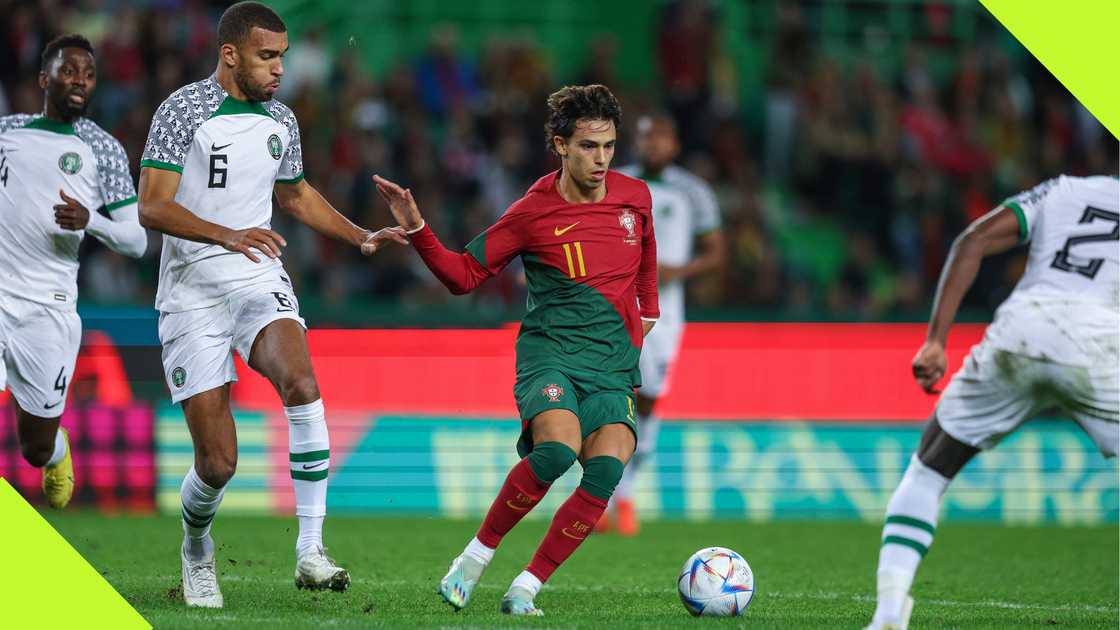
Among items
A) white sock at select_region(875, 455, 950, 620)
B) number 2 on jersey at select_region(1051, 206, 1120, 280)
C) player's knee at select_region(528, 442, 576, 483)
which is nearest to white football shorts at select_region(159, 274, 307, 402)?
player's knee at select_region(528, 442, 576, 483)

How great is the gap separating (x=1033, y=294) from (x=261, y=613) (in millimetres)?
3419

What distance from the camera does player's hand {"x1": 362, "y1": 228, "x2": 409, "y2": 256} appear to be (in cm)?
669

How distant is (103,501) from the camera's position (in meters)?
12.7

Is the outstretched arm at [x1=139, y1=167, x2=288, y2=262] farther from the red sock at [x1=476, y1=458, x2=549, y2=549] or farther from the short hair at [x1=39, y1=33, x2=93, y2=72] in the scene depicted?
the short hair at [x1=39, y1=33, x2=93, y2=72]

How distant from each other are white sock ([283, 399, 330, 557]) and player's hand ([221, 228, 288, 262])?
0.69m

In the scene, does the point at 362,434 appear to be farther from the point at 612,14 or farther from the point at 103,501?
the point at 612,14

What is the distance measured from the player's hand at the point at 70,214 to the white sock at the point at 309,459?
1.85 m

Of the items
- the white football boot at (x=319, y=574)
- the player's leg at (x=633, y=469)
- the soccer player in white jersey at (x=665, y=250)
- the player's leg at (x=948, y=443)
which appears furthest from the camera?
the player's leg at (x=633, y=469)

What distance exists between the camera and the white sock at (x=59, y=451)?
8727 mm

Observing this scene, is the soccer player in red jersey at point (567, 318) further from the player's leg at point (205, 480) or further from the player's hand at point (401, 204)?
the player's leg at point (205, 480)

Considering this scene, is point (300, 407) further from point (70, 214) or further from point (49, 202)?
point (49, 202)

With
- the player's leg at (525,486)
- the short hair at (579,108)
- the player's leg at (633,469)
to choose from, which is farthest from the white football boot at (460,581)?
the player's leg at (633,469)

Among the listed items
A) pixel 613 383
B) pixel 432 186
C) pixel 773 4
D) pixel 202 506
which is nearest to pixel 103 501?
pixel 432 186

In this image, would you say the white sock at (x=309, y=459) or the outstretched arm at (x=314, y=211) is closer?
the white sock at (x=309, y=459)
